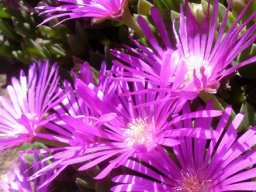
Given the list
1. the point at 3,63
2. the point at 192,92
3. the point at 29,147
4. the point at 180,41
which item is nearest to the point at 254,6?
the point at 180,41

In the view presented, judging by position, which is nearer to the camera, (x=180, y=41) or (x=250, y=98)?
(x=180, y=41)

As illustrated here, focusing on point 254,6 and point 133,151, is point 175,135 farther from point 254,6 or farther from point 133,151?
point 254,6

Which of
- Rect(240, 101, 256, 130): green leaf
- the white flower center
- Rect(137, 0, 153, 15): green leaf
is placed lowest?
Rect(240, 101, 256, 130): green leaf

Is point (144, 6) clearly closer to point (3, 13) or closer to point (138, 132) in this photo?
point (138, 132)

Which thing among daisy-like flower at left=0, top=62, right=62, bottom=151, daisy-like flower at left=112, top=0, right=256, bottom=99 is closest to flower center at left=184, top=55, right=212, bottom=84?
daisy-like flower at left=112, top=0, right=256, bottom=99

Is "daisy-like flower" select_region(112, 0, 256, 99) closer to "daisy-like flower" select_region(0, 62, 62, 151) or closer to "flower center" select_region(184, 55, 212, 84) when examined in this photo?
"flower center" select_region(184, 55, 212, 84)

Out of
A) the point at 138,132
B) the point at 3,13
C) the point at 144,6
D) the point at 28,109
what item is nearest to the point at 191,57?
the point at 138,132
